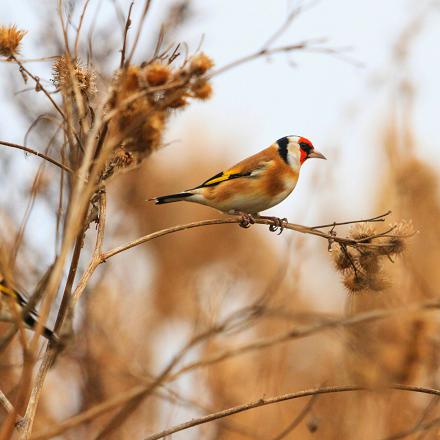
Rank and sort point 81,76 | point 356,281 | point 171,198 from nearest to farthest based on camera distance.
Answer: point 81,76 → point 356,281 → point 171,198

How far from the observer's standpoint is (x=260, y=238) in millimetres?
14180

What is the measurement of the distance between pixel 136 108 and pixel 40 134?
2358 mm

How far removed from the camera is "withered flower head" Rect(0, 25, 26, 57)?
2.39m

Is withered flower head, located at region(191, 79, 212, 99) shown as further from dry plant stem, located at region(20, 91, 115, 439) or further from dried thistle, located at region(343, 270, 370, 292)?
dried thistle, located at region(343, 270, 370, 292)

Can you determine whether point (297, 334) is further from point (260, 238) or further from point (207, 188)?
point (260, 238)

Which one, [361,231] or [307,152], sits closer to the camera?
[361,231]

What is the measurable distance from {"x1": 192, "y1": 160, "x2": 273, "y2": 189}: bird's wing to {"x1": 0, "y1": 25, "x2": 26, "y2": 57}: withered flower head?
2382 millimetres

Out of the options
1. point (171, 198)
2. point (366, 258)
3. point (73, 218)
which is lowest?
point (73, 218)

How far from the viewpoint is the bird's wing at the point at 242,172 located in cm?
Answer: 475

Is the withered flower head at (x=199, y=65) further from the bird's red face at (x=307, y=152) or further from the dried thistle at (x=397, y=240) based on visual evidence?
the bird's red face at (x=307, y=152)

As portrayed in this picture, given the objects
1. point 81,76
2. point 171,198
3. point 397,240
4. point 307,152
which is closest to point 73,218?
point 81,76

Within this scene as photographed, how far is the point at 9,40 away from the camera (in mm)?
2402

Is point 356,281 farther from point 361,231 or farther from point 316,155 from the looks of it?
point 316,155

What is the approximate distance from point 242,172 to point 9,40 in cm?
258
